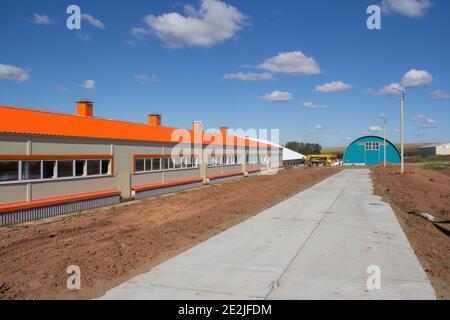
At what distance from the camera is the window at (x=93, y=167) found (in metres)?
18.4

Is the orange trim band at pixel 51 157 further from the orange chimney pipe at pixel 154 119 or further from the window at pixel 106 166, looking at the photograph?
the orange chimney pipe at pixel 154 119

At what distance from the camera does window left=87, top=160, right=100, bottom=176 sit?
60.4 feet

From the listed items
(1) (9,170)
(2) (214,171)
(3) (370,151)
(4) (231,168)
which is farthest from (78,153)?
(3) (370,151)

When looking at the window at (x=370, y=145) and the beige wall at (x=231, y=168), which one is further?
the window at (x=370, y=145)

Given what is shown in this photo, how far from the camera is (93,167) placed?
18.7 meters

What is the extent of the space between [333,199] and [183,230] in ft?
31.8

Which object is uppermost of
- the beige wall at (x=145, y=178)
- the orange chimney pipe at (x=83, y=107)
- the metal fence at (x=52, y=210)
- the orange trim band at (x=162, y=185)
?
the orange chimney pipe at (x=83, y=107)

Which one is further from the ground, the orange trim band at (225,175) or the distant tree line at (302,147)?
the distant tree line at (302,147)

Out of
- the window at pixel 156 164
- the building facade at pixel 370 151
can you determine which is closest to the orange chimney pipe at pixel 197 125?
the window at pixel 156 164

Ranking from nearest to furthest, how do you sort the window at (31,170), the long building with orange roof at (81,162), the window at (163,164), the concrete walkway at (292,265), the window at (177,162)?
the concrete walkway at (292,265), the long building with orange roof at (81,162), the window at (31,170), the window at (163,164), the window at (177,162)

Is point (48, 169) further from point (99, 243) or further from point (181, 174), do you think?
point (181, 174)

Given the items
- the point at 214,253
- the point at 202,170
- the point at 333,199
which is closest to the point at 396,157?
the point at 202,170

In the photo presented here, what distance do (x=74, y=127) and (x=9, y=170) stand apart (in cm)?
473

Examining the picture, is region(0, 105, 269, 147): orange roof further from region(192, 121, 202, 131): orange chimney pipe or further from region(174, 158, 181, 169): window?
region(192, 121, 202, 131): orange chimney pipe
